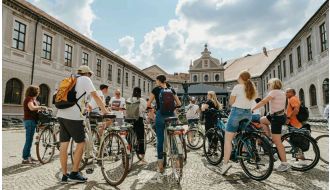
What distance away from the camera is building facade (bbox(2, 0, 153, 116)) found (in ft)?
57.1

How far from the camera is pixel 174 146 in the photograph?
4.21m

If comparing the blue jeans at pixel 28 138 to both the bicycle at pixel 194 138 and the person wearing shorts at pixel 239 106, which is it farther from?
the bicycle at pixel 194 138

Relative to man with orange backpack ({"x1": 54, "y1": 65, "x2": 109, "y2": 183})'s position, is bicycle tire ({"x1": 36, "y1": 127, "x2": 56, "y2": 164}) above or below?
below

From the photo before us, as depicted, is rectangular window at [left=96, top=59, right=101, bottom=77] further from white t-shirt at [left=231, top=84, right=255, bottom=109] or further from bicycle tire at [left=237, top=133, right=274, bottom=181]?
bicycle tire at [left=237, top=133, right=274, bottom=181]

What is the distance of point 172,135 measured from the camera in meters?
Result: 4.31

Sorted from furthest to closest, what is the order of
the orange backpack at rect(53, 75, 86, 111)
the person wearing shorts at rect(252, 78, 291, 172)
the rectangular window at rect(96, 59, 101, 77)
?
the rectangular window at rect(96, 59, 101, 77) < the person wearing shorts at rect(252, 78, 291, 172) < the orange backpack at rect(53, 75, 86, 111)

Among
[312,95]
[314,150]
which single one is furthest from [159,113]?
[312,95]

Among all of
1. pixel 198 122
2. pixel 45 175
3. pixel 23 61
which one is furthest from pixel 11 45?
pixel 45 175

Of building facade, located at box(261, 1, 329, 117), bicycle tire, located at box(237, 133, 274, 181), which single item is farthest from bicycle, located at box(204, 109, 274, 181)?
building facade, located at box(261, 1, 329, 117)

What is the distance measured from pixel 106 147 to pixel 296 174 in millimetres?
3459

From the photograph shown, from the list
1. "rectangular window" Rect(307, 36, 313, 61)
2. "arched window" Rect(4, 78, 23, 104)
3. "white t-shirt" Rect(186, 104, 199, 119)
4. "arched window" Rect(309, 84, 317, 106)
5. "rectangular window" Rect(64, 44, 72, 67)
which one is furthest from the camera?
"rectangular window" Rect(64, 44, 72, 67)

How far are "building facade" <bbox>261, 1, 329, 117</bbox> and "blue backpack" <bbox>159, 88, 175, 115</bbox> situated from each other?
17.8 meters

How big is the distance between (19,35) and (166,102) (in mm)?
17601

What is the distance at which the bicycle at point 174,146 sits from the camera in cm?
404
